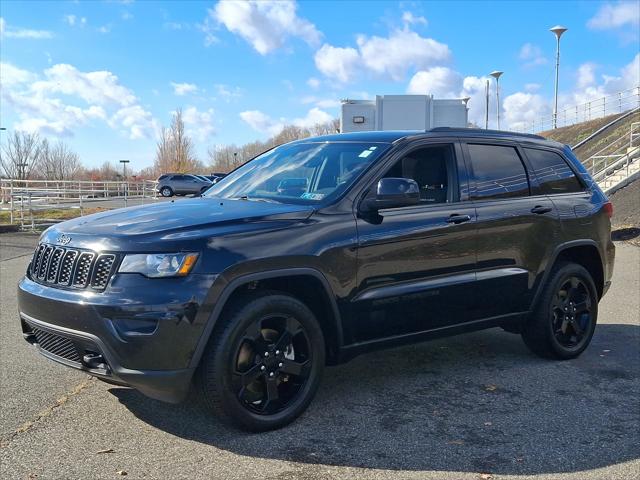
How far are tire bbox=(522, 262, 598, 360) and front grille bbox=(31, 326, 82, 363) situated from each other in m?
3.54

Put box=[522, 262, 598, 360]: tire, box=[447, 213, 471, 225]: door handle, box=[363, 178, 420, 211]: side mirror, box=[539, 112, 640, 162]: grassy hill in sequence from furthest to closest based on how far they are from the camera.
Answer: box=[539, 112, 640, 162]: grassy hill
box=[522, 262, 598, 360]: tire
box=[447, 213, 471, 225]: door handle
box=[363, 178, 420, 211]: side mirror

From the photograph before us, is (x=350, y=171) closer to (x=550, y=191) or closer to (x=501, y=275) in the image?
(x=501, y=275)

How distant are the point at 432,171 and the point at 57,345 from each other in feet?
9.33

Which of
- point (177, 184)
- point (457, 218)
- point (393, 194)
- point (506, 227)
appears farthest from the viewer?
point (177, 184)

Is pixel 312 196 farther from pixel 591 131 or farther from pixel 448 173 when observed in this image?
pixel 591 131

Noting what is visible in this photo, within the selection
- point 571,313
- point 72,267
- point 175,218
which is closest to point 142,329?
point 72,267

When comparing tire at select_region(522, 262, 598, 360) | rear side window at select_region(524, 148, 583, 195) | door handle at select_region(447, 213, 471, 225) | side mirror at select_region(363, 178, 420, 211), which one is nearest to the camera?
side mirror at select_region(363, 178, 420, 211)

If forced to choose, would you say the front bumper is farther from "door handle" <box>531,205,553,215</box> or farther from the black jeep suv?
"door handle" <box>531,205,553,215</box>

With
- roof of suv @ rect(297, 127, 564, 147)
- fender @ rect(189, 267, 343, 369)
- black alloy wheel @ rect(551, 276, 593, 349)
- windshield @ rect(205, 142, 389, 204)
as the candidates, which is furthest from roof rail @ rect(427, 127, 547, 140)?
fender @ rect(189, 267, 343, 369)

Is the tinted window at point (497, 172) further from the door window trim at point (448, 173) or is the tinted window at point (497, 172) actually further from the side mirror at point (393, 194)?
the side mirror at point (393, 194)

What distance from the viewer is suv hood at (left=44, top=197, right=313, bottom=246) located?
3.45 m

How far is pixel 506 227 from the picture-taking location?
187 inches

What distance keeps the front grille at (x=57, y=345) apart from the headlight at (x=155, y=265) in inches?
23.2

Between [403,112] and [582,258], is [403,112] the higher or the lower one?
the higher one
